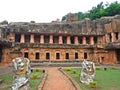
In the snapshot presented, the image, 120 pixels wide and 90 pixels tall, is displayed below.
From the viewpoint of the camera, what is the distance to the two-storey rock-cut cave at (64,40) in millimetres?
40406

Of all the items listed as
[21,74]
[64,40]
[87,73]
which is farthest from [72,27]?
[21,74]

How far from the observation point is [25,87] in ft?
50.9

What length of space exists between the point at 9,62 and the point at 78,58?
12.8 m

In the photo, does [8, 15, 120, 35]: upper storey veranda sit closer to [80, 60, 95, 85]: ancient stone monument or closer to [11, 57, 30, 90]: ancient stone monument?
[80, 60, 95, 85]: ancient stone monument

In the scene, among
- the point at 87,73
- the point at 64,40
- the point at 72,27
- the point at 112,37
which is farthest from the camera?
the point at 72,27

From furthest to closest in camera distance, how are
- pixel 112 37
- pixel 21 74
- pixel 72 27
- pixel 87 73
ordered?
pixel 72 27 → pixel 112 37 → pixel 87 73 → pixel 21 74

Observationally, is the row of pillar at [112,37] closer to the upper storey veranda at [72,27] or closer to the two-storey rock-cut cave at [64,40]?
the two-storey rock-cut cave at [64,40]

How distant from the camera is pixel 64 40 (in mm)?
47688

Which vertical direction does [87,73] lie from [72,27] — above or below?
below

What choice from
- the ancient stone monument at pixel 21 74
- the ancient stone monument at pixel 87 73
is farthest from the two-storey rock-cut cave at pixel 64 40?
the ancient stone monument at pixel 21 74

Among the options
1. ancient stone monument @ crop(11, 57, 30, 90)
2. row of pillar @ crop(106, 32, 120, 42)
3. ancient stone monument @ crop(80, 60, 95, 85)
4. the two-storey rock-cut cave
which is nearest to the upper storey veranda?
the two-storey rock-cut cave

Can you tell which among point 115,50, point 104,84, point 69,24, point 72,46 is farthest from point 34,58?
point 104,84

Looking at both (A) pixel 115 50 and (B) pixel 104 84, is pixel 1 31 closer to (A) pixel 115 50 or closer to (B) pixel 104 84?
(A) pixel 115 50

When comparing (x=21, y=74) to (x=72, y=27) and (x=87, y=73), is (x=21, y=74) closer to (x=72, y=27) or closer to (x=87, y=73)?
(x=87, y=73)
